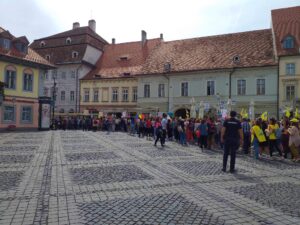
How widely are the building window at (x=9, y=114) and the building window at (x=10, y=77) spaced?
2049 mm

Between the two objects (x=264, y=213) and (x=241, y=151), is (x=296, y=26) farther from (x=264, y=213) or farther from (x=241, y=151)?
(x=264, y=213)

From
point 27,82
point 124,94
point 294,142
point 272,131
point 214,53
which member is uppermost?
point 214,53

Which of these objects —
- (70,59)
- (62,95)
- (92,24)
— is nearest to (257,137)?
(70,59)

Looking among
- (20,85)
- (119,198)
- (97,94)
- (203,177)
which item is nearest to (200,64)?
(97,94)

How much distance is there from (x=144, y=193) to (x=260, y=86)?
32.8 metres

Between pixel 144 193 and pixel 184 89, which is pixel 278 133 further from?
pixel 184 89

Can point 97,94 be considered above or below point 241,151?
→ above

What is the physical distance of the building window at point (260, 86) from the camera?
36.6 meters

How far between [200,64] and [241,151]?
2560 cm

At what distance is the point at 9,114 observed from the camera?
31828 mm

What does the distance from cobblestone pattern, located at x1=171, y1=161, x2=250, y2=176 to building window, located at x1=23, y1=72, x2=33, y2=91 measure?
26552mm

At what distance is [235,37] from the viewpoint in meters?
42.2

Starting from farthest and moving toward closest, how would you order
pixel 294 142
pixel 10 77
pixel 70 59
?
1. pixel 70 59
2. pixel 10 77
3. pixel 294 142

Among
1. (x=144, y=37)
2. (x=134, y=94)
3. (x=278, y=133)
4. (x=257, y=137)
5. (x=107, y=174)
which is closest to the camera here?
(x=107, y=174)
